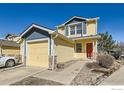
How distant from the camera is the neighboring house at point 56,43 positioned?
36.8 feet

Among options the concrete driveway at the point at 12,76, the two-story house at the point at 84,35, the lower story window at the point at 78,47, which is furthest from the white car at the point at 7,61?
the lower story window at the point at 78,47

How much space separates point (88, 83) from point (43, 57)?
523cm

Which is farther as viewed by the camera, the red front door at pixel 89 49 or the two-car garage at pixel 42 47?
the red front door at pixel 89 49

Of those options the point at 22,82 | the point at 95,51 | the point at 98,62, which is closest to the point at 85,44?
the point at 95,51

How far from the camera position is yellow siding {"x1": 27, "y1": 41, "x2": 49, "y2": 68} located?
37.8ft

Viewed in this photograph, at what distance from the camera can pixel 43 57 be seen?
11656 millimetres

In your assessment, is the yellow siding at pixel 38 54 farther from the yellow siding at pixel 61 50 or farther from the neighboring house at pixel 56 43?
the yellow siding at pixel 61 50

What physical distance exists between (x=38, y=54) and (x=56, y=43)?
1.96 metres

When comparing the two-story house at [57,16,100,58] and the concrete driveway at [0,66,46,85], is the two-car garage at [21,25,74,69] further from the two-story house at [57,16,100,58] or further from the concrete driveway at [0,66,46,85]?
the two-story house at [57,16,100,58]

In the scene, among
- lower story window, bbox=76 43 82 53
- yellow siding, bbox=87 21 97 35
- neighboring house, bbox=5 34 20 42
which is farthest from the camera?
neighboring house, bbox=5 34 20 42

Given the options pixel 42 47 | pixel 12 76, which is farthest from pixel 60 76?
pixel 42 47

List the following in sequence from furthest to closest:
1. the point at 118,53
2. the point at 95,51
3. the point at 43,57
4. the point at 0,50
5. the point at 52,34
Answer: the point at 118,53
the point at 0,50
the point at 95,51
the point at 43,57
the point at 52,34

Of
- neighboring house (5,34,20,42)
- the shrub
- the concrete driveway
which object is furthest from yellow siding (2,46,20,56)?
the shrub

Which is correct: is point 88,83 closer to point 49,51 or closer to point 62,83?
point 62,83
